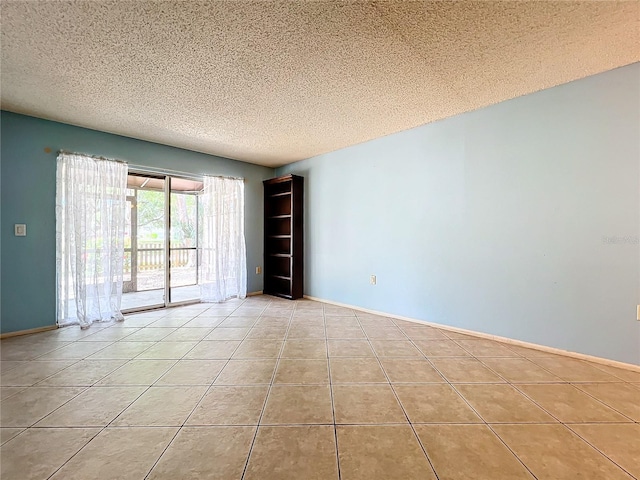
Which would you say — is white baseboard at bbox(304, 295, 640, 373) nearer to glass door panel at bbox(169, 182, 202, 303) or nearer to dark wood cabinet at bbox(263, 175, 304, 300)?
dark wood cabinet at bbox(263, 175, 304, 300)

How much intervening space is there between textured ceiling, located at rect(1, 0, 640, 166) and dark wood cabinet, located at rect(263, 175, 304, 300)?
5.73ft

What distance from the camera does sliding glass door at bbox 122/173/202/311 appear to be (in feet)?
13.3

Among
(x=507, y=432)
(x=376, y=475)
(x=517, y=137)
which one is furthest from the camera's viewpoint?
(x=517, y=137)

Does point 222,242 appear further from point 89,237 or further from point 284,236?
point 89,237

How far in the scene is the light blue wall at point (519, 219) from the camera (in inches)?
84.8

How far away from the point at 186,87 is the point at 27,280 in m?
2.75

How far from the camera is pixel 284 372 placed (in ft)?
6.88

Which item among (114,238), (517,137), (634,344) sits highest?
(517,137)

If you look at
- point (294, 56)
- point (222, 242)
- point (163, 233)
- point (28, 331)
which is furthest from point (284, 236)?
point (28, 331)

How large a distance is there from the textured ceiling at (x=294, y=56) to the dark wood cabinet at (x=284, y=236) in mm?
1748

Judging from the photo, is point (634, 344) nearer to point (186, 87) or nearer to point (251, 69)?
point (251, 69)

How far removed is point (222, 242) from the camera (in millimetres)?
4430

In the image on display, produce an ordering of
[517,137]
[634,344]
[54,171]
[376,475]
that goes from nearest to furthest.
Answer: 1. [376,475]
2. [634,344]
3. [517,137]
4. [54,171]

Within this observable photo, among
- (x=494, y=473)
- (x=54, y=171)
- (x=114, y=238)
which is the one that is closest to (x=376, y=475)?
(x=494, y=473)
